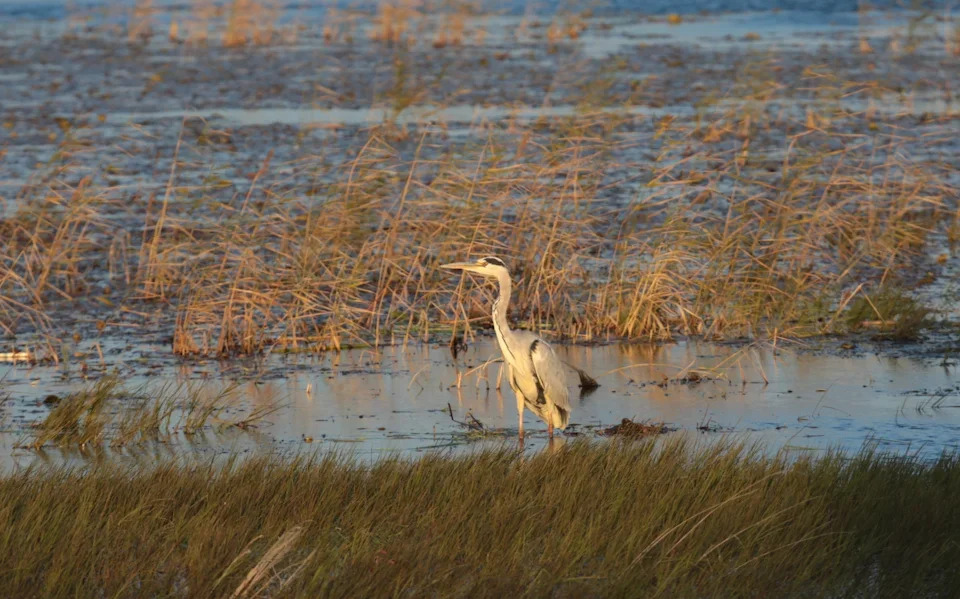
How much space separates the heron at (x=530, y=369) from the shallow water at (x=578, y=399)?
173 millimetres

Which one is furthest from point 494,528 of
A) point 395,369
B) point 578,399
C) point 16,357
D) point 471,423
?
point 16,357

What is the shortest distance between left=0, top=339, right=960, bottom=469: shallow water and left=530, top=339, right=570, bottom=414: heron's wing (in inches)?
10.0

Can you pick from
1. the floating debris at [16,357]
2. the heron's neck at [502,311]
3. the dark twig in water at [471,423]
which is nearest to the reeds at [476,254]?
the floating debris at [16,357]

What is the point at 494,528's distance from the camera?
18.8 ft

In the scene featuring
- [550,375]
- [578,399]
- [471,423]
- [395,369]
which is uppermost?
[550,375]

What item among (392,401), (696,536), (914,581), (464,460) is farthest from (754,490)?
(392,401)

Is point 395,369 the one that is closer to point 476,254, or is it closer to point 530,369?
point 476,254

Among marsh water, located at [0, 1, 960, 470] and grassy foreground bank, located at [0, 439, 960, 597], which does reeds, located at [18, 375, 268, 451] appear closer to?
marsh water, located at [0, 1, 960, 470]

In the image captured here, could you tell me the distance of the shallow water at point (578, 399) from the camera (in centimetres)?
781

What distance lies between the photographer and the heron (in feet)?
26.0

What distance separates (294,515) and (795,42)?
28.0m

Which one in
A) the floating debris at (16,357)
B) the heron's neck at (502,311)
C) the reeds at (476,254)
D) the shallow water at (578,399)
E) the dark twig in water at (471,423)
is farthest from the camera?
the reeds at (476,254)

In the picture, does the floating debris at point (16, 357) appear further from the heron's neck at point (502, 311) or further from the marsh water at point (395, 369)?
the heron's neck at point (502, 311)

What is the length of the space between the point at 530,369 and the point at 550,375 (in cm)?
13
